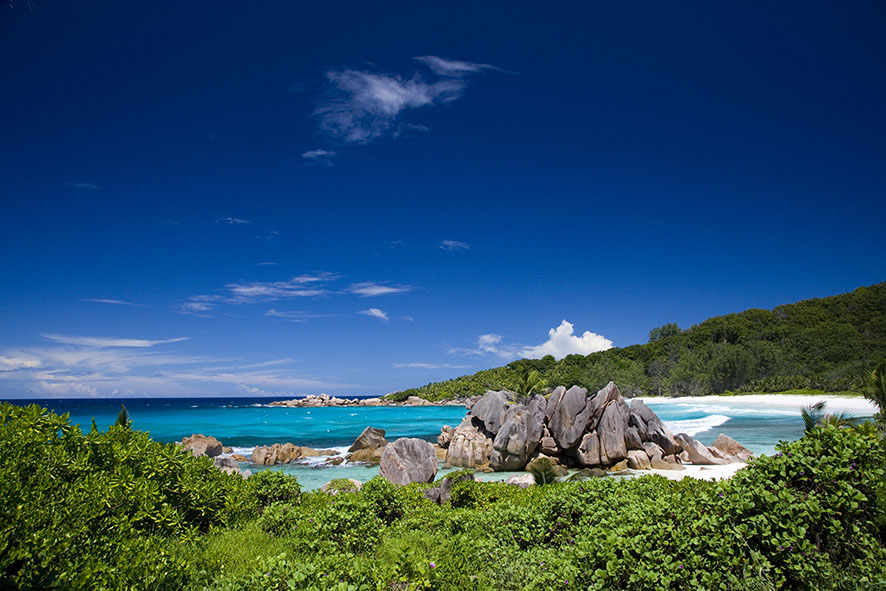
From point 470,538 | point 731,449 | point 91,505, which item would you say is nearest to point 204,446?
point 470,538

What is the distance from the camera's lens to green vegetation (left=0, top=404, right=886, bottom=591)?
4.93 metres

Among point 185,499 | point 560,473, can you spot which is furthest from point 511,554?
point 560,473

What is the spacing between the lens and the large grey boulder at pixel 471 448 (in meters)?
29.4

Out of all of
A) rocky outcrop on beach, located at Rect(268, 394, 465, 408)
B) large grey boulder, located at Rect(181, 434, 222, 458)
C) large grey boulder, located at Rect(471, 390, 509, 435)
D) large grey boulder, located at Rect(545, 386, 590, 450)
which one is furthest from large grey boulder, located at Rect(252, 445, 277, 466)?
rocky outcrop on beach, located at Rect(268, 394, 465, 408)

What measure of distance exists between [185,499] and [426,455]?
512 inches

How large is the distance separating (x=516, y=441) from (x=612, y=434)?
17.8ft

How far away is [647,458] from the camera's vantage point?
2522 centimetres

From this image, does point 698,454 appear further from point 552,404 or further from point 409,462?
point 409,462

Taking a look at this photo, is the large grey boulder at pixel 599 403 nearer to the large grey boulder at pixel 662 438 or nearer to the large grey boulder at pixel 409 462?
the large grey boulder at pixel 662 438

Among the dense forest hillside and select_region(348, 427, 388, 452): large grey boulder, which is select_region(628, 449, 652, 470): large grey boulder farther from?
the dense forest hillside

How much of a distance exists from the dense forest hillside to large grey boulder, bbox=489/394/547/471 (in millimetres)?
52926

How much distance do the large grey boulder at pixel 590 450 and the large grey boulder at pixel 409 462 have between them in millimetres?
10811

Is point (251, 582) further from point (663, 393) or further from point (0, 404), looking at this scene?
point (663, 393)

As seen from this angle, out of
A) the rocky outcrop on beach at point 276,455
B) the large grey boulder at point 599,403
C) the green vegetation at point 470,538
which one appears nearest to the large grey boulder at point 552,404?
the large grey boulder at point 599,403
